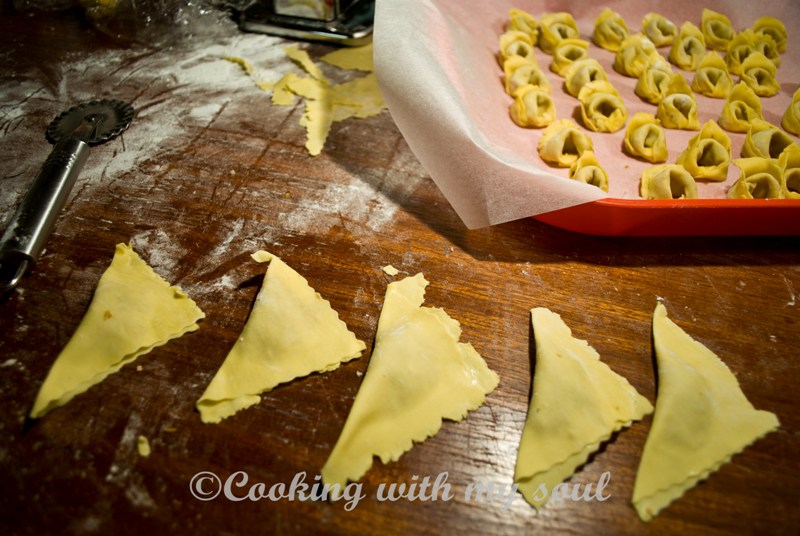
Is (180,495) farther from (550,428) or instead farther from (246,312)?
(550,428)

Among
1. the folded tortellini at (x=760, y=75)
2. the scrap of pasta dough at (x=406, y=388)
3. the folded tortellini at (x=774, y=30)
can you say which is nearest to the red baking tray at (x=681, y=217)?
the scrap of pasta dough at (x=406, y=388)

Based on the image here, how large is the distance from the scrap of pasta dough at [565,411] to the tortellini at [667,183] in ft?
2.28

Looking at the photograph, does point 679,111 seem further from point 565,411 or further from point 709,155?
point 565,411

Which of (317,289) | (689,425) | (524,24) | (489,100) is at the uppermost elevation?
(524,24)

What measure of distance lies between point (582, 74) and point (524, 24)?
457 mm

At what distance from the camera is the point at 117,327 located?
131 cm

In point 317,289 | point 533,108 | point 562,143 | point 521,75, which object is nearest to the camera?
point 317,289

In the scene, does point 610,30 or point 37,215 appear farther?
point 610,30

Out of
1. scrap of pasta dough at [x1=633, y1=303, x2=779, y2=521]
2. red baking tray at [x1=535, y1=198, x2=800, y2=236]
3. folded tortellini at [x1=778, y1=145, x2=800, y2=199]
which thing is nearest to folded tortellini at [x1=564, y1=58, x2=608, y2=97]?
folded tortellini at [x1=778, y1=145, x2=800, y2=199]

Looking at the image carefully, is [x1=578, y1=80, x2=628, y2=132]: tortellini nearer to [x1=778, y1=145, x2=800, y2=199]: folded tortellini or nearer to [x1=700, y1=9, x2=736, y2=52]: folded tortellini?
[x1=778, y1=145, x2=800, y2=199]: folded tortellini

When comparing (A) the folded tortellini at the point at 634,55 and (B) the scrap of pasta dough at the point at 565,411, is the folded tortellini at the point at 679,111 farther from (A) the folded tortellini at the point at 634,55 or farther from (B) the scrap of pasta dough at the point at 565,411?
(B) the scrap of pasta dough at the point at 565,411

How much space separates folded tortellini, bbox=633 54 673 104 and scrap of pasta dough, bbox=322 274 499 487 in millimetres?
1447

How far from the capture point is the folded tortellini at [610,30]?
95.6 inches

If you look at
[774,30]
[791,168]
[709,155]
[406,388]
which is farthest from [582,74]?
[406,388]
